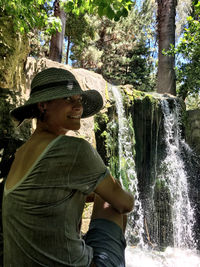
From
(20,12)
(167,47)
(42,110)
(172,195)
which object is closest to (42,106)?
(42,110)

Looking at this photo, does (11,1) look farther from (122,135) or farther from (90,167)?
(122,135)

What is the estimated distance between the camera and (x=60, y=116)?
4.88ft

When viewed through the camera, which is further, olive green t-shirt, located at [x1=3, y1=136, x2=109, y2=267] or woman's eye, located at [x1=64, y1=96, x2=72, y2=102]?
woman's eye, located at [x1=64, y1=96, x2=72, y2=102]

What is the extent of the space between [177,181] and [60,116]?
7315mm

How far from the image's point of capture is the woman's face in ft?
4.83

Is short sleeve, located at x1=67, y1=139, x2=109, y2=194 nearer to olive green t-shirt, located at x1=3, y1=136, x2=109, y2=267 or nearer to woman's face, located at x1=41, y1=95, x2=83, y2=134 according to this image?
olive green t-shirt, located at x1=3, y1=136, x2=109, y2=267

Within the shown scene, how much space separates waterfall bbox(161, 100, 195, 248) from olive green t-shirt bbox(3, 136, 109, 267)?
725 centimetres

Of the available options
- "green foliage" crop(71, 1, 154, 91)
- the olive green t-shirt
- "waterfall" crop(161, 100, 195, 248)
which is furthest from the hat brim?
"green foliage" crop(71, 1, 154, 91)

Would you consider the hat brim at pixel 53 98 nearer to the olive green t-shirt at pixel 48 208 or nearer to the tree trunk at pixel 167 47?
the olive green t-shirt at pixel 48 208

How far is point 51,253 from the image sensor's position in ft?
3.77

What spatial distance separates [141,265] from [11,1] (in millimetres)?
5001

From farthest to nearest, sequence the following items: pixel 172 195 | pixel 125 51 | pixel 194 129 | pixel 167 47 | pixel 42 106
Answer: pixel 125 51 < pixel 167 47 < pixel 194 129 < pixel 172 195 < pixel 42 106

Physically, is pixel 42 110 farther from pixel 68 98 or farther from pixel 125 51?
pixel 125 51

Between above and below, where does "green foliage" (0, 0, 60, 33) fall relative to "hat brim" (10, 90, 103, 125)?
above
